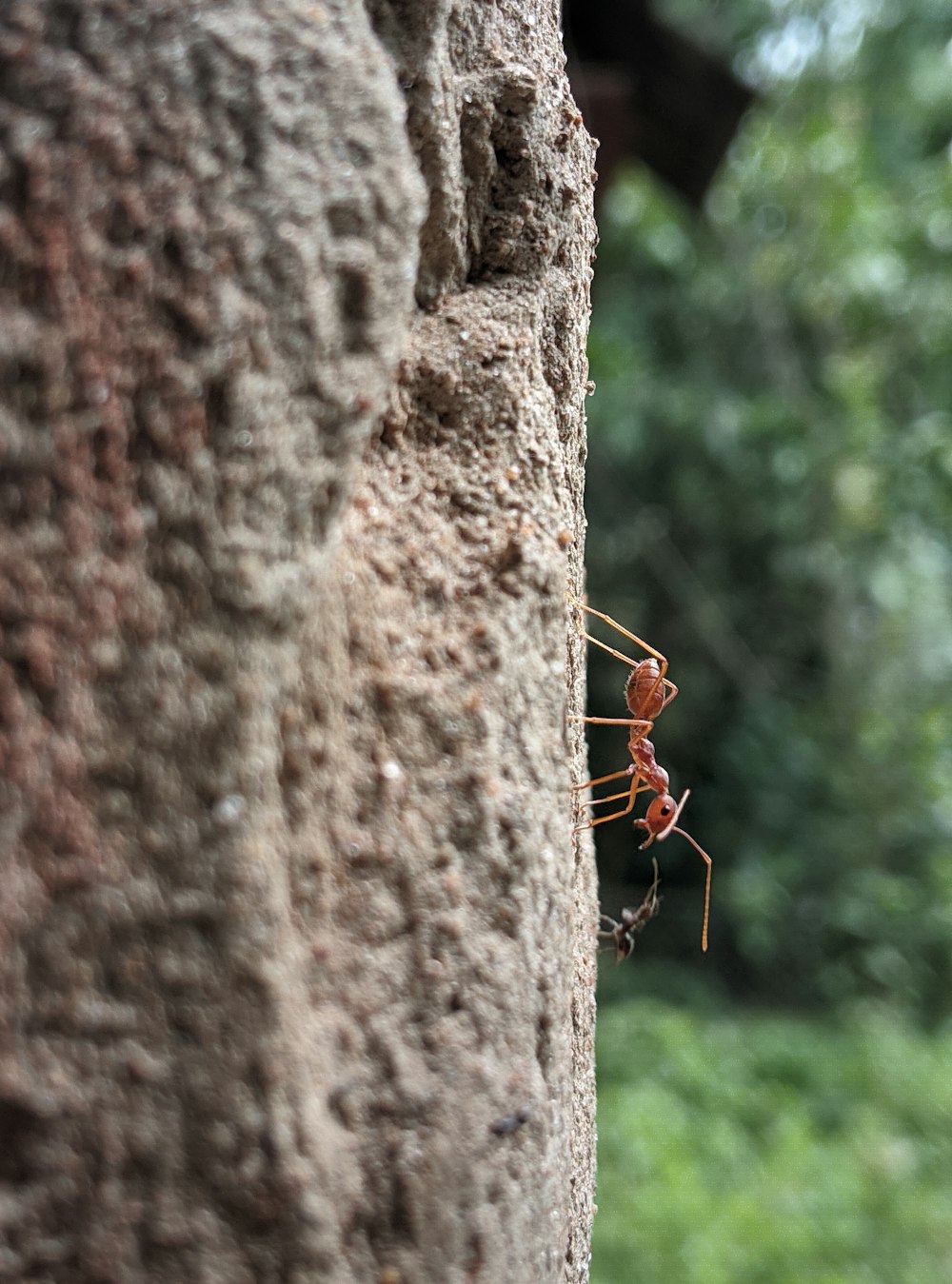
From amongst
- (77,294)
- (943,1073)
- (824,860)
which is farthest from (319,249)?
(824,860)

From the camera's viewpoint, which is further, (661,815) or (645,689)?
(661,815)

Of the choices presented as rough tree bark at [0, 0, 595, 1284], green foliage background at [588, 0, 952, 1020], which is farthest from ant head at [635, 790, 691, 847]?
green foliage background at [588, 0, 952, 1020]

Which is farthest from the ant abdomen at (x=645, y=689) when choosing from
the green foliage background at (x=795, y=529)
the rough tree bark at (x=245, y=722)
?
the green foliage background at (x=795, y=529)

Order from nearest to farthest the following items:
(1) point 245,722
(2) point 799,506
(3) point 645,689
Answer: (1) point 245,722, (3) point 645,689, (2) point 799,506

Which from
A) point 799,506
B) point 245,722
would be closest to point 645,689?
point 245,722

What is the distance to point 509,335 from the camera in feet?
3.78

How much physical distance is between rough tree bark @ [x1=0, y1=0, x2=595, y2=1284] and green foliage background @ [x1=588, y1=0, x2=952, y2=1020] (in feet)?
17.2

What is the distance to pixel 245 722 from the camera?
831mm

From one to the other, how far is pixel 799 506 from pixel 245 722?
6.19 meters

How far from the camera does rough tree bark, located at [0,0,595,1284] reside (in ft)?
2.57

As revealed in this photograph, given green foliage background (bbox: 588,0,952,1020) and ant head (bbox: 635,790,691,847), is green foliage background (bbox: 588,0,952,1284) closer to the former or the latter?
green foliage background (bbox: 588,0,952,1020)

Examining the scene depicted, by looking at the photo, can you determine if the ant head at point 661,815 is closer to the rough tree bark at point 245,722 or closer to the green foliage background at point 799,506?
the rough tree bark at point 245,722

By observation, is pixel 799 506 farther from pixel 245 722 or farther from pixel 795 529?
pixel 245 722

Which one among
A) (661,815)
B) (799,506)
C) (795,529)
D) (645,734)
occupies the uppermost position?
(799,506)
